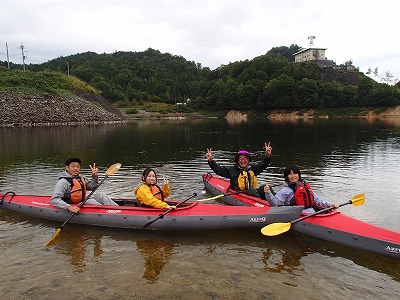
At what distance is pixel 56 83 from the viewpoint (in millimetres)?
62875

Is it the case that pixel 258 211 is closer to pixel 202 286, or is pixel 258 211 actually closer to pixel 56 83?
pixel 202 286

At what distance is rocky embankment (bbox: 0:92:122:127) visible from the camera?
2008 inches

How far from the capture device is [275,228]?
7.21 m

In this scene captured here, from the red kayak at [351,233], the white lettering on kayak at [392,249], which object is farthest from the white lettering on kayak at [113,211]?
the white lettering on kayak at [392,249]

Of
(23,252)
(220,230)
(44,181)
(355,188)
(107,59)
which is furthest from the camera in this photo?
(107,59)

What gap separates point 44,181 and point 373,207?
13093 mm

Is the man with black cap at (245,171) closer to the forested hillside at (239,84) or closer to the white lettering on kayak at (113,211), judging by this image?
the white lettering on kayak at (113,211)

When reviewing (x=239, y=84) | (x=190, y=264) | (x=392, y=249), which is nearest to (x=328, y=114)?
(x=239, y=84)

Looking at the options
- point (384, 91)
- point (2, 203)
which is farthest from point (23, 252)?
point (384, 91)

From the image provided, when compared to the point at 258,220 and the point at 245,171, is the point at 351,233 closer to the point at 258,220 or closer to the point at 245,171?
the point at 258,220

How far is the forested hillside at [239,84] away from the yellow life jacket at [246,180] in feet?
272

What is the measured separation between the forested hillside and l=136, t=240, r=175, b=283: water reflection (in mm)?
86405

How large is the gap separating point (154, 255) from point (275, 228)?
274 centimetres

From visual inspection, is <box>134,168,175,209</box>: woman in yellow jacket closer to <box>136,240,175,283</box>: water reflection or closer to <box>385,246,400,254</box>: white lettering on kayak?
<box>136,240,175,283</box>: water reflection
